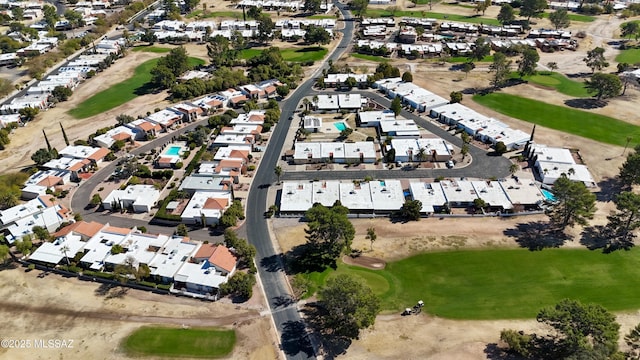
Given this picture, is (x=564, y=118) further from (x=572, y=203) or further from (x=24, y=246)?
(x=24, y=246)

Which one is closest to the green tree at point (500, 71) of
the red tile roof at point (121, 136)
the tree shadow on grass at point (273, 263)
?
the tree shadow on grass at point (273, 263)

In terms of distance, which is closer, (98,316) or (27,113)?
(98,316)

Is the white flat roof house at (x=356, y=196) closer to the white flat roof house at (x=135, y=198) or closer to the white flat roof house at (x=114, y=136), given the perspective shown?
the white flat roof house at (x=135, y=198)

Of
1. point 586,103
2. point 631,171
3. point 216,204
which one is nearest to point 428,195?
point 631,171

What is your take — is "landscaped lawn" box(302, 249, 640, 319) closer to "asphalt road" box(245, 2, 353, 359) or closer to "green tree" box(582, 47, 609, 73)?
"asphalt road" box(245, 2, 353, 359)

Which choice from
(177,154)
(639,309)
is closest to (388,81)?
(177,154)

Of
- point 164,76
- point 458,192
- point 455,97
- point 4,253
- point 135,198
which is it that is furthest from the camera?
point 164,76

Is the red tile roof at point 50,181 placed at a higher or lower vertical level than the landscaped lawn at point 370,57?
lower

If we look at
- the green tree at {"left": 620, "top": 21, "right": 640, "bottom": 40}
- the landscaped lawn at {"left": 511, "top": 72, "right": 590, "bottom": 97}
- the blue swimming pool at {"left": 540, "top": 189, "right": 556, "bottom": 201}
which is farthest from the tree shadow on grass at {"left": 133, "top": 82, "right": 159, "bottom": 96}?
the green tree at {"left": 620, "top": 21, "right": 640, "bottom": 40}
